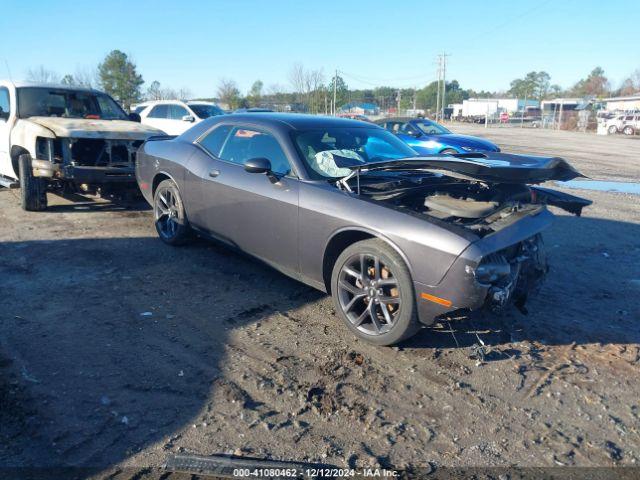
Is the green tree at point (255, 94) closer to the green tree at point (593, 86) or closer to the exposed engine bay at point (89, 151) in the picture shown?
the exposed engine bay at point (89, 151)

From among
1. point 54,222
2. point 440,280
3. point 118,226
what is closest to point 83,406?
point 440,280

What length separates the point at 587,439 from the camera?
291 cm

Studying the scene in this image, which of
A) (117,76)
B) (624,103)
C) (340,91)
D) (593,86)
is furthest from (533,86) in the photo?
(117,76)

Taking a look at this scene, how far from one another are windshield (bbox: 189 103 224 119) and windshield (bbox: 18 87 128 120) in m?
7.29

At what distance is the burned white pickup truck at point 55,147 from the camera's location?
23.6 feet

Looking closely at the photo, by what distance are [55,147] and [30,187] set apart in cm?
67

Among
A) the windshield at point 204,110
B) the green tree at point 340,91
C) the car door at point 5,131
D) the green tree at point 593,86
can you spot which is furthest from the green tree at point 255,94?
the green tree at point 593,86

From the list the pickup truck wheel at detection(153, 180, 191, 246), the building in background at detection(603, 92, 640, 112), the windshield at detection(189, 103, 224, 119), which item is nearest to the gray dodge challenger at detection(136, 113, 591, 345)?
the pickup truck wheel at detection(153, 180, 191, 246)

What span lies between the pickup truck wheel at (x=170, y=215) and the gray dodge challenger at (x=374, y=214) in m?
0.26

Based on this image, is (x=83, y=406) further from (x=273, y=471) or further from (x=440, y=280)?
(x=440, y=280)

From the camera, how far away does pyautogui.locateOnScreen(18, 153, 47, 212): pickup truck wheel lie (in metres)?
7.29

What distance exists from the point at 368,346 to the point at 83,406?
6.33 feet

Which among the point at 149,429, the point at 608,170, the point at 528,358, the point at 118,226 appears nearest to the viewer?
the point at 149,429

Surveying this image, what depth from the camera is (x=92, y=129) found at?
24.3 ft
